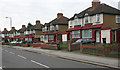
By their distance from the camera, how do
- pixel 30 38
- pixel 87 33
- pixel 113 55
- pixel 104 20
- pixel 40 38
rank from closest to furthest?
pixel 113 55
pixel 104 20
pixel 87 33
pixel 40 38
pixel 30 38

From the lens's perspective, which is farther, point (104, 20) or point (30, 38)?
point (30, 38)

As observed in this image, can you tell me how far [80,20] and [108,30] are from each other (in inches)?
474

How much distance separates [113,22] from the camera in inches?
1288

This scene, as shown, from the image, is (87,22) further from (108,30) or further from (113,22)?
(108,30)

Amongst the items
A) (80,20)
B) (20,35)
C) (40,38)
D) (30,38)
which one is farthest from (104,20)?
(20,35)

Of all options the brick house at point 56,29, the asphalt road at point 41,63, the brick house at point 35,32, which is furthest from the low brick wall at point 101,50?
the brick house at point 35,32

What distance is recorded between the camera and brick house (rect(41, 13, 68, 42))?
48.7 m

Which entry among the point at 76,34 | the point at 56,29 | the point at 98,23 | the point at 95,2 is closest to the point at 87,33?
the point at 98,23

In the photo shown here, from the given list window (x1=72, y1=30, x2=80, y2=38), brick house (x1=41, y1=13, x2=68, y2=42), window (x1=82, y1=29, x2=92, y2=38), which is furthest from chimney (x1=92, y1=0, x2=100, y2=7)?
brick house (x1=41, y1=13, x2=68, y2=42)

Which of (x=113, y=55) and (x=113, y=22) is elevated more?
(x=113, y=22)

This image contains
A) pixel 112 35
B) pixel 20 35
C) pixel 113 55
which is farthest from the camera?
pixel 20 35

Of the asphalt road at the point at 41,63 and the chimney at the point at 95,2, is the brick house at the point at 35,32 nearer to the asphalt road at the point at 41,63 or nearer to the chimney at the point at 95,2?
the chimney at the point at 95,2

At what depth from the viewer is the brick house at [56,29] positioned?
4866 centimetres

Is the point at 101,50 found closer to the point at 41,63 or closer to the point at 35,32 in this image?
the point at 41,63
